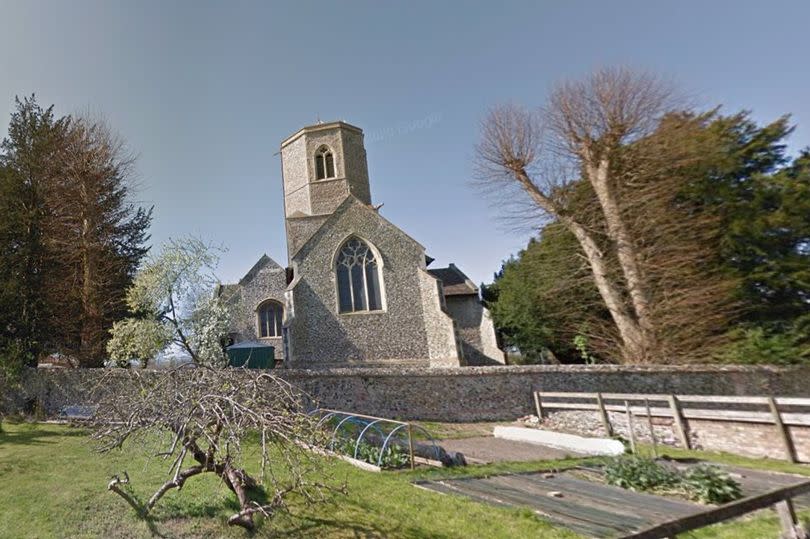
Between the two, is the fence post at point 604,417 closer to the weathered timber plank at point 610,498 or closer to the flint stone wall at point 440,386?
the flint stone wall at point 440,386

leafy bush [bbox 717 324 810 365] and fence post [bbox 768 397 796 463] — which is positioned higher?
leafy bush [bbox 717 324 810 365]

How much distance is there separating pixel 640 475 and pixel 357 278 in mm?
16370

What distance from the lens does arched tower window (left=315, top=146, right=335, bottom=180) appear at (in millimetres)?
27938

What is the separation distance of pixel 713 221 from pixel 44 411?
2339cm

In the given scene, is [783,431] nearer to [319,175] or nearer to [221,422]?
[221,422]

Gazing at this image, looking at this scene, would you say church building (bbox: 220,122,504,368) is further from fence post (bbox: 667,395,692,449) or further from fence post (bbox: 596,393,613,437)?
fence post (bbox: 667,395,692,449)

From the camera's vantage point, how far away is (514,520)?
489 centimetres

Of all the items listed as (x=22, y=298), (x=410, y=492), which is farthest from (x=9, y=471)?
(x=22, y=298)

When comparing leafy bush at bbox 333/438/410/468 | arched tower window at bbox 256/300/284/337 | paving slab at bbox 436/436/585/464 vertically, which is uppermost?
arched tower window at bbox 256/300/284/337

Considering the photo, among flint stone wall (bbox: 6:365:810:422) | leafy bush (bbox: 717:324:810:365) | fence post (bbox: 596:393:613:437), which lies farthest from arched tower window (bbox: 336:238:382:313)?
leafy bush (bbox: 717:324:810:365)

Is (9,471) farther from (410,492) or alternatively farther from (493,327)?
(493,327)

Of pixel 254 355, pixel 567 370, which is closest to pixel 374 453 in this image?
pixel 567 370

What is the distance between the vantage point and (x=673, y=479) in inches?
243

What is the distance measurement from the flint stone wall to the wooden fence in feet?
2.03
